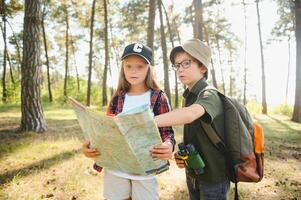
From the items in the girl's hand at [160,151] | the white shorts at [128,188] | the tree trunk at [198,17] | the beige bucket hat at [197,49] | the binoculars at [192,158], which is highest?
the tree trunk at [198,17]

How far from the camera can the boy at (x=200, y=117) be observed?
7.05 feet

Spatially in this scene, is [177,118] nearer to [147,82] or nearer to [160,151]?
[160,151]

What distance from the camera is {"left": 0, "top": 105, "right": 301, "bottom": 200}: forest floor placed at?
4.88m

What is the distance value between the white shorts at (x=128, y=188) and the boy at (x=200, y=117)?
367 mm

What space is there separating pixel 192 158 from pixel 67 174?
12.8 feet

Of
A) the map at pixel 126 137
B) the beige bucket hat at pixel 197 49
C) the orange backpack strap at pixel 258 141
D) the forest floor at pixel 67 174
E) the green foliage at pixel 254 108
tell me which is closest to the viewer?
the map at pixel 126 137

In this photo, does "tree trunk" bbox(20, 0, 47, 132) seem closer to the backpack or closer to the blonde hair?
the blonde hair

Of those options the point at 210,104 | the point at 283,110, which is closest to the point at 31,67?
the point at 210,104

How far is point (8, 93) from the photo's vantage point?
2317 cm

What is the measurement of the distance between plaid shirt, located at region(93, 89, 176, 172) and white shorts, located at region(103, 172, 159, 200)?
0.21 metres

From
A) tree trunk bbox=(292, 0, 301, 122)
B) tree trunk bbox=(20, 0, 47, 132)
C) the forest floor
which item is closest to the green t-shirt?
the forest floor

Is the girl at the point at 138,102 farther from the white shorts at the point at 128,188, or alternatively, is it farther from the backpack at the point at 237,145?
the backpack at the point at 237,145

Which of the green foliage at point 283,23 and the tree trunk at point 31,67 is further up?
the green foliage at point 283,23

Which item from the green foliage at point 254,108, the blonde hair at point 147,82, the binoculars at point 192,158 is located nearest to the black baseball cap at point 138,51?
the blonde hair at point 147,82
